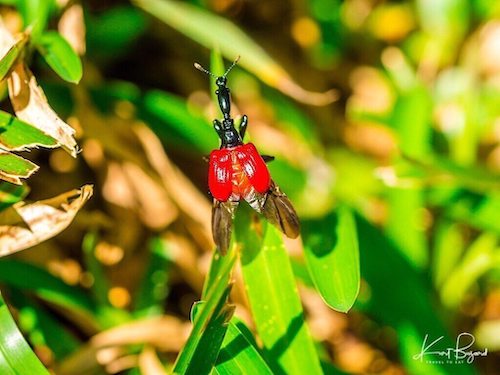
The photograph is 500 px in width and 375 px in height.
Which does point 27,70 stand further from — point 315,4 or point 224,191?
point 315,4

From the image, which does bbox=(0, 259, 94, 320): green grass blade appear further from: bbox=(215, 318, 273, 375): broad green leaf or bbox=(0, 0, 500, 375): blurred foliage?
bbox=(215, 318, 273, 375): broad green leaf

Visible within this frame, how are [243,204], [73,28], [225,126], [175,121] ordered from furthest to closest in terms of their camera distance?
[175,121]
[73,28]
[243,204]
[225,126]

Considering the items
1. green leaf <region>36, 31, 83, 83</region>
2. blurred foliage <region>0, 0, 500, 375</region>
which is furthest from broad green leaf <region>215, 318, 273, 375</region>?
green leaf <region>36, 31, 83, 83</region>

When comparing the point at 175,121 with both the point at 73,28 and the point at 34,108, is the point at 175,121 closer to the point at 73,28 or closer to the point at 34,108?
the point at 73,28

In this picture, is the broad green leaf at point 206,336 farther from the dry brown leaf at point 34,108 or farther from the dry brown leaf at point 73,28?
the dry brown leaf at point 73,28

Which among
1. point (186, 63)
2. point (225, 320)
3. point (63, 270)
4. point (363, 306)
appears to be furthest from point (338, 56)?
point (225, 320)

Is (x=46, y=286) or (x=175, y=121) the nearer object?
(x=46, y=286)

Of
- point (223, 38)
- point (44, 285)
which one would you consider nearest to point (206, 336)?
point (44, 285)
